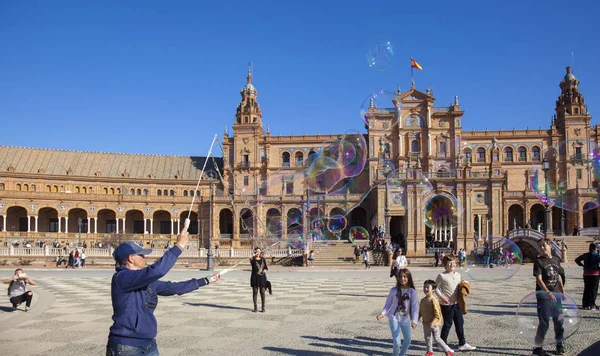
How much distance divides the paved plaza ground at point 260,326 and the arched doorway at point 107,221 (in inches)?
2401

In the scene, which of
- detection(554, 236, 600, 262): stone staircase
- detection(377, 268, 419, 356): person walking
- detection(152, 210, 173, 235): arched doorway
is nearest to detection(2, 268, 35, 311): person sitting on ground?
detection(377, 268, 419, 356): person walking

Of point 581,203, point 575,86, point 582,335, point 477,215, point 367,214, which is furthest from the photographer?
point 575,86

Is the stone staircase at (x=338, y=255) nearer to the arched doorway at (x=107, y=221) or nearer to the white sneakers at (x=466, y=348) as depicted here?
the white sneakers at (x=466, y=348)

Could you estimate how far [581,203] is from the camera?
68.4 meters

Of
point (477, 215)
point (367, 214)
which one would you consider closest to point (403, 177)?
point (477, 215)

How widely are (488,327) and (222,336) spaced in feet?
18.5

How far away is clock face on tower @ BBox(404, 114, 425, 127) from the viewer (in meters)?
72.1

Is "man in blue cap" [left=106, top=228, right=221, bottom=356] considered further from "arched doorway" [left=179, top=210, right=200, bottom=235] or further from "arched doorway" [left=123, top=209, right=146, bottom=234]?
"arched doorway" [left=123, top=209, right=146, bottom=234]

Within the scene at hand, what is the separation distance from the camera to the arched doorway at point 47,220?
2940 inches

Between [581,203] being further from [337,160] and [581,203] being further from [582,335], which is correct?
[582,335]

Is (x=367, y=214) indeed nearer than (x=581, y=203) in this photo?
No

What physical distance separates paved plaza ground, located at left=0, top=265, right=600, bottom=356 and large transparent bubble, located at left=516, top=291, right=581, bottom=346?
154cm

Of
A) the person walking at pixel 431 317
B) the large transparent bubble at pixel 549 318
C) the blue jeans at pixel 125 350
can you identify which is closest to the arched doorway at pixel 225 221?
the person walking at pixel 431 317

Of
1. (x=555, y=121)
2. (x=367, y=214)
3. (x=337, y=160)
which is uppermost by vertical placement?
(x=555, y=121)
